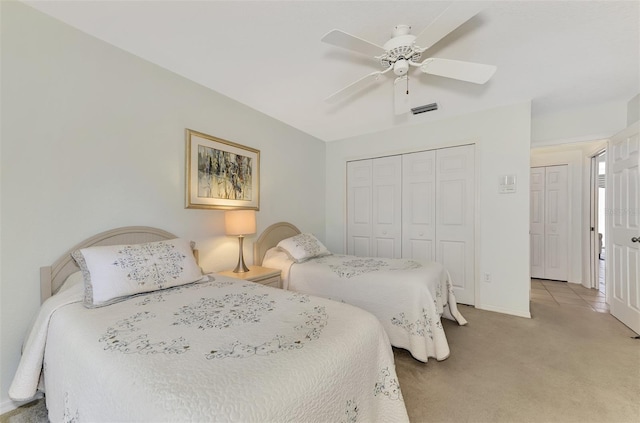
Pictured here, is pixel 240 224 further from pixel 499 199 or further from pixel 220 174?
pixel 499 199

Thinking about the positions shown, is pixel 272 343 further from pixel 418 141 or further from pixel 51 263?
pixel 418 141

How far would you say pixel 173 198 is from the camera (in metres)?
2.34

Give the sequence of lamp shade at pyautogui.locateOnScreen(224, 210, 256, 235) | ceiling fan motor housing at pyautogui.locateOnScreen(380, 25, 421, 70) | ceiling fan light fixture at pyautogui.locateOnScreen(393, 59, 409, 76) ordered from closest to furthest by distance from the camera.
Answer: ceiling fan motor housing at pyautogui.locateOnScreen(380, 25, 421, 70), ceiling fan light fixture at pyautogui.locateOnScreen(393, 59, 409, 76), lamp shade at pyautogui.locateOnScreen(224, 210, 256, 235)

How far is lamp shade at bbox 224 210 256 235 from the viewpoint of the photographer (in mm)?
2559

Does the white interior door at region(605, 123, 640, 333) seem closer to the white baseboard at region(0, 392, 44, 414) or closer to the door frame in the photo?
the door frame

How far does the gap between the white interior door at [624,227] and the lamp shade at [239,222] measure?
12.0 ft

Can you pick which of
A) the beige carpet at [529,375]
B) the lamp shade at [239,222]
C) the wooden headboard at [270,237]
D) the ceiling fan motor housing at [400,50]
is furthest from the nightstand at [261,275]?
the ceiling fan motor housing at [400,50]

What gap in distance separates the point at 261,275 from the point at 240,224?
0.53m

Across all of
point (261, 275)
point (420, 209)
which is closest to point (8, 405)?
point (261, 275)

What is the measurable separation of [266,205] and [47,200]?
6.23 ft

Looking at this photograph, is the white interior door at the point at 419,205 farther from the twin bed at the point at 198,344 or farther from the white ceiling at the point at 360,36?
the twin bed at the point at 198,344

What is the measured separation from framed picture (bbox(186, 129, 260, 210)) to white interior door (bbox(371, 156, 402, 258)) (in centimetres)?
182

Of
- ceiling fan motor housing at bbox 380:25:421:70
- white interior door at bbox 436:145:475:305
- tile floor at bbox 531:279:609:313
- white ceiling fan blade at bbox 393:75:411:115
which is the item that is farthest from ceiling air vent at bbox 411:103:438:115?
tile floor at bbox 531:279:609:313

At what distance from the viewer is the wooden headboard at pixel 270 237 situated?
3.07 m
